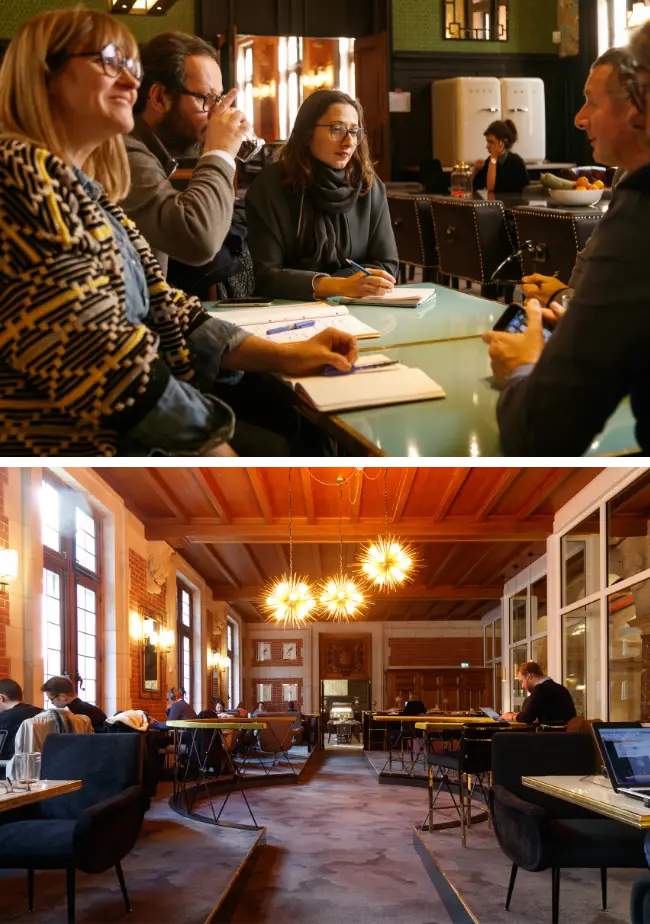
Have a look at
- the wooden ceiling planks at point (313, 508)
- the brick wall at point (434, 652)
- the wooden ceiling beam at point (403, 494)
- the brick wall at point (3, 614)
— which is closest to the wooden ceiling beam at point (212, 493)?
the wooden ceiling planks at point (313, 508)

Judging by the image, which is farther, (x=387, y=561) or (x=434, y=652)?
(x=434, y=652)

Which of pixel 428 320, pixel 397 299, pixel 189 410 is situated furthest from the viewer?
pixel 397 299

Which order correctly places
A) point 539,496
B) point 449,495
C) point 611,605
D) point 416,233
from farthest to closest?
point 611,605 → point 539,496 → point 449,495 → point 416,233

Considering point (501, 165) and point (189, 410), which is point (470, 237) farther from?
point (189, 410)

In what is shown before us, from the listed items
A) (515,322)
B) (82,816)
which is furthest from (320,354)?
(82,816)

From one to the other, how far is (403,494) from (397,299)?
3135 mm

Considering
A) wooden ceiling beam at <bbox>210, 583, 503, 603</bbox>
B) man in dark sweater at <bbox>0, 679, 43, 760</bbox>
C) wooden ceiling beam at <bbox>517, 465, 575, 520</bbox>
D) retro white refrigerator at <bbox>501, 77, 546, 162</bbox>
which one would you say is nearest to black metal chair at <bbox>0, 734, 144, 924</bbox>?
man in dark sweater at <bbox>0, 679, 43, 760</bbox>

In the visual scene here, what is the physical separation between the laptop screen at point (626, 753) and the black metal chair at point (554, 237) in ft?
6.37

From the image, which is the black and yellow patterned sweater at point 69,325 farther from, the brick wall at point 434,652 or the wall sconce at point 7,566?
the brick wall at point 434,652

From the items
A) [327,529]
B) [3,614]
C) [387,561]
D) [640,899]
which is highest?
[327,529]

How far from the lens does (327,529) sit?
5520 mm

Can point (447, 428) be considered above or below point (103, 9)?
below

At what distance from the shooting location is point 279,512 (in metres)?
4.56

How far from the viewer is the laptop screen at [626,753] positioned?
3742 mm
